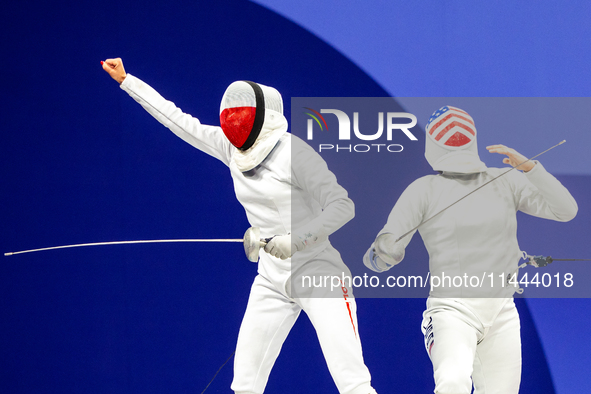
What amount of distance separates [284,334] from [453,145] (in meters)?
A: 0.89

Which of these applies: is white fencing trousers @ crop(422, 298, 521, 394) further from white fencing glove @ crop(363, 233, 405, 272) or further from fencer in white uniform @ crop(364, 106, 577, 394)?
white fencing glove @ crop(363, 233, 405, 272)

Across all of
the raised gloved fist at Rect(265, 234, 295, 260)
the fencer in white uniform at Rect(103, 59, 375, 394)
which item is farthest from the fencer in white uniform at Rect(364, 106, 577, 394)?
the raised gloved fist at Rect(265, 234, 295, 260)

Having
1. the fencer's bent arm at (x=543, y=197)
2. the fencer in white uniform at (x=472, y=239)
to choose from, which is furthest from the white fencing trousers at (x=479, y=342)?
the fencer's bent arm at (x=543, y=197)

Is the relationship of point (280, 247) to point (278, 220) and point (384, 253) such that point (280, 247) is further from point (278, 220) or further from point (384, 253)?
point (384, 253)

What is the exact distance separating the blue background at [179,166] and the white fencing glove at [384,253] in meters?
0.38

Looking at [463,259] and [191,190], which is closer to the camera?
[463,259]

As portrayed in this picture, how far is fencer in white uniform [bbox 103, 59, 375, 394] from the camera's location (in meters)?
1.86

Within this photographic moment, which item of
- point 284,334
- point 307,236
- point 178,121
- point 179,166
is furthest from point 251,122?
point 284,334

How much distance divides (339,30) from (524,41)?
0.76 m

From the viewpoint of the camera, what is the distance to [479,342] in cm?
188

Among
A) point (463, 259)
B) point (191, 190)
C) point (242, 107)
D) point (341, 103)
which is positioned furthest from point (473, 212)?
point (191, 190)

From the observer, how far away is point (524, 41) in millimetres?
2318

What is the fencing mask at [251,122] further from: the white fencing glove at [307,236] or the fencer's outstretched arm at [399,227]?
the fencer's outstretched arm at [399,227]

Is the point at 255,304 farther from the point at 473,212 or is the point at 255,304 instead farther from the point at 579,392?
the point at 579,392
